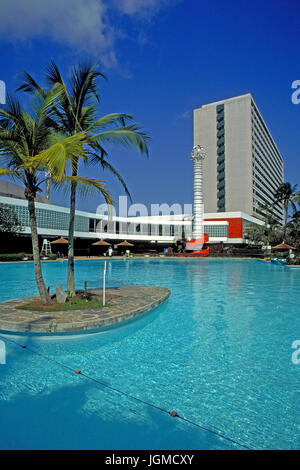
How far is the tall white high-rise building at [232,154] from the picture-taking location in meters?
68.0

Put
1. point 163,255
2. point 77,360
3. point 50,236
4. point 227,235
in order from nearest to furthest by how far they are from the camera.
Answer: point 77,360
point 50,236
point 163,255
point 227,235

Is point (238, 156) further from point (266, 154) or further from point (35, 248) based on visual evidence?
point (35, 248)

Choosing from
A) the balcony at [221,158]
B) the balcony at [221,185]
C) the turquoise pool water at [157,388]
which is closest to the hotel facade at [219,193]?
the balcony at [221,158]

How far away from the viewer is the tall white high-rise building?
2677 inches

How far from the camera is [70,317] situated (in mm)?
6371

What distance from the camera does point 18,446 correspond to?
283cm

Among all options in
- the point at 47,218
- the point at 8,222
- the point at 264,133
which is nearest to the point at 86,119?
the point at 8,222

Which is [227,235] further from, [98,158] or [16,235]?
[98,158]

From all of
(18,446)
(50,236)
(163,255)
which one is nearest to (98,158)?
(18,446)

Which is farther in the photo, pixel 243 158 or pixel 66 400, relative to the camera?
pixel 243 158

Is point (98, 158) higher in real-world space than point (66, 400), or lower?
higher

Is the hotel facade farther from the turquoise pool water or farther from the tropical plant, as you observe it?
the turquoise pool water

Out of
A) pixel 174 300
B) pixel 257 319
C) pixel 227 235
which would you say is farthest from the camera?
pixel 227 235

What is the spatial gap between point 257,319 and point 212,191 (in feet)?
220
